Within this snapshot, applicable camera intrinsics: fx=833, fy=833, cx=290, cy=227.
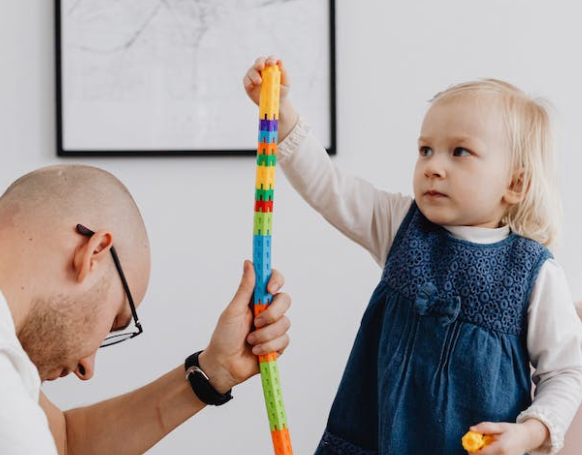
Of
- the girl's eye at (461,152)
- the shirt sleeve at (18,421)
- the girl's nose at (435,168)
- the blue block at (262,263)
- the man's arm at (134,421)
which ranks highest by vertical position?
the girl's eye at (461,152)

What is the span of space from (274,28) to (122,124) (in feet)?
1.50

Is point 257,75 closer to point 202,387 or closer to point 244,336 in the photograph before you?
point 244,336

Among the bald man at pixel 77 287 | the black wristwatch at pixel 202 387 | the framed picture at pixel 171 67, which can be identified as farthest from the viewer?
the framed picture at pixel 171 67

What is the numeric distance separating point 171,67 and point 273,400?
1163 mm

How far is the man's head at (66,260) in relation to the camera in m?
1.08

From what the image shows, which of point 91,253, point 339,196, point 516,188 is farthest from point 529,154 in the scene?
point 91,253

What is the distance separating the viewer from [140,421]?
1.46 meters

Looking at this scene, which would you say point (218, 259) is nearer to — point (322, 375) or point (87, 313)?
point (322, 375)

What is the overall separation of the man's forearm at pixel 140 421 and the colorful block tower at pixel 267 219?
256 mm

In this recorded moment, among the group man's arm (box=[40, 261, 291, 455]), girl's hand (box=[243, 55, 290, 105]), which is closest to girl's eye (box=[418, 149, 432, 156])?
girl's hand (box=[243, 55, 290, 105])

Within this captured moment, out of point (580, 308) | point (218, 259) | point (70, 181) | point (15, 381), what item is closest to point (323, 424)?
point (218, 259)

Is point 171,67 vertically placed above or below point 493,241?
above

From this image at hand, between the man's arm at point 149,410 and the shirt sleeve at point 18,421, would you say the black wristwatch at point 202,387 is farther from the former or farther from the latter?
the shirt sleeve at point 18,421

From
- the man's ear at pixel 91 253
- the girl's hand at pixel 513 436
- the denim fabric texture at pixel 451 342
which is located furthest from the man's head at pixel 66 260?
the girl's hand at pixel 513 436
